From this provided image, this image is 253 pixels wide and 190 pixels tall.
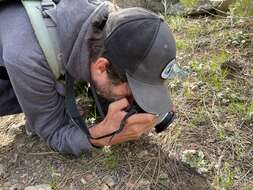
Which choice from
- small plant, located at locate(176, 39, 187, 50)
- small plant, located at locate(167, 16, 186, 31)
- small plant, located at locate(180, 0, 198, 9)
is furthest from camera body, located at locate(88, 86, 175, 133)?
small plant, located at locate(180, 0, 198, 9)

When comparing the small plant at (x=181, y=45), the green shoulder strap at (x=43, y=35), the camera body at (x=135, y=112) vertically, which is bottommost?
the small plant at (x=181, y=45)

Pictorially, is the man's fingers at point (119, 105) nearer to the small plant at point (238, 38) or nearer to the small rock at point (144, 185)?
the small rock at point (144, 185)

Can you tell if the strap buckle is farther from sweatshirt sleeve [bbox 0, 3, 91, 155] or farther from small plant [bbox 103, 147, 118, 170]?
small plant [bbox 103, 147, 118, 170]

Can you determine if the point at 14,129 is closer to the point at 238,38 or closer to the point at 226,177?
the point at 226,177

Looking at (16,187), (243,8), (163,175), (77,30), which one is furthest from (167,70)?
(243,8)

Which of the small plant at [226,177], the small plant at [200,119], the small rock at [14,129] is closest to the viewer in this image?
the small plant at [226,177]

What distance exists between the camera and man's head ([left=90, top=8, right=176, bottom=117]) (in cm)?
196

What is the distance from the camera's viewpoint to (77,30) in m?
2.13

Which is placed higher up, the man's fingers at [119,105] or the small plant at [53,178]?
the man's fingers at [119,105]

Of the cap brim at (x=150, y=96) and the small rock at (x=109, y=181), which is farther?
the small rock at (x=109, y=181)

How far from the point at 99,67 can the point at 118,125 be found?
301mm

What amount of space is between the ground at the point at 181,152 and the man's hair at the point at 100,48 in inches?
18.1

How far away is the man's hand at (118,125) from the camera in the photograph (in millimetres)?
2193

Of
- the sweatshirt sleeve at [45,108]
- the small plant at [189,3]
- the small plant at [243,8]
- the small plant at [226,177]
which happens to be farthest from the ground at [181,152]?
the small plant at [189,3]
